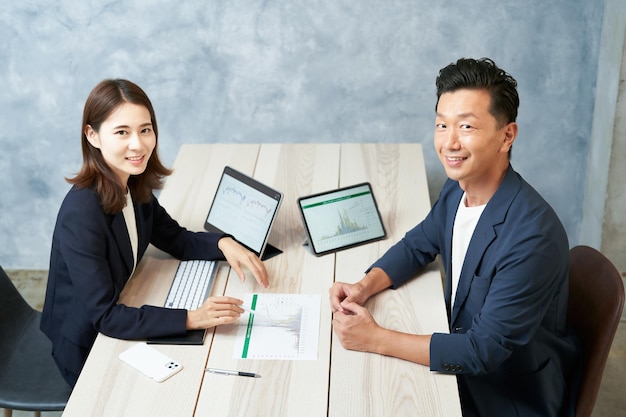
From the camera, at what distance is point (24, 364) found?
2.60m

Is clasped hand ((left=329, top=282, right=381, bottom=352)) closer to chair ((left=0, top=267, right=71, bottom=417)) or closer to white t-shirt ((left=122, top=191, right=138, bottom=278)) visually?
white t-shirt ((left=122, top=191, right=138, bottom=278))

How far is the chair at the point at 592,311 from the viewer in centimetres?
224

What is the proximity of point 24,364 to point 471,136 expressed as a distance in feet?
5.21

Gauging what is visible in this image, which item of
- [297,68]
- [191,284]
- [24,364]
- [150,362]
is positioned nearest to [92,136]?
[191,284]

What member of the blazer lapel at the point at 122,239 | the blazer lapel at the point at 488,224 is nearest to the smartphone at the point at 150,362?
the blazer lapel at the point at 122,239

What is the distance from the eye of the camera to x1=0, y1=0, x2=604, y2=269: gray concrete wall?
11.7ft

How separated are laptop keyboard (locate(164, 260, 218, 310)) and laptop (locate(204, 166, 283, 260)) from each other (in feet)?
0.49

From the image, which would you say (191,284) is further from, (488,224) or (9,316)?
(488,224)

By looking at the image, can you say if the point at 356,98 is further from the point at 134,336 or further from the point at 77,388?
the point at 77,388

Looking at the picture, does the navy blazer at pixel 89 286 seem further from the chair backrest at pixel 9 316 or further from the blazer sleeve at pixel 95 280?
the chair backrest at pixel 9 316

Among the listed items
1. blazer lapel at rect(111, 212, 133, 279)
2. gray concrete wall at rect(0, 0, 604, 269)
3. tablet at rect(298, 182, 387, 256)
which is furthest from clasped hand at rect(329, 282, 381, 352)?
gray concrete wall at rect(0, 0, 604, 269)

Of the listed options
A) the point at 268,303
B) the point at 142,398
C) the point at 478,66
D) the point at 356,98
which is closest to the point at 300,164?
the point at 356,98

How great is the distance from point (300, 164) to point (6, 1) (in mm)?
1545

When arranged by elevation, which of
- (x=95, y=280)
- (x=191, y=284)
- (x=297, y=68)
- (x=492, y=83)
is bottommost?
(x=95, y=280)
